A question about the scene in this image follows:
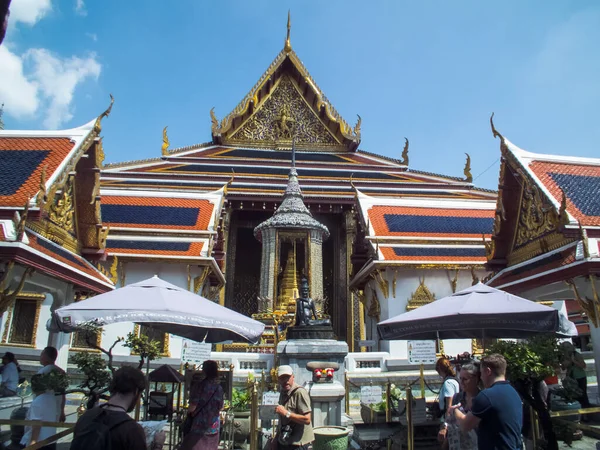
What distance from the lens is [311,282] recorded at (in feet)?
37.1

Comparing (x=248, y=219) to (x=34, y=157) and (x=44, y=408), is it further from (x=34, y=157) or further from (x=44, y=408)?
(x=44, y=408)

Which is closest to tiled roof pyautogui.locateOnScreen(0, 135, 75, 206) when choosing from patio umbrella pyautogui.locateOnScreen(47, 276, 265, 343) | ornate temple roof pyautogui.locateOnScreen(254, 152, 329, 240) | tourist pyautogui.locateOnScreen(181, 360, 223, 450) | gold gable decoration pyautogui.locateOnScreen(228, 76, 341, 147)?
patio umbrella pyautogui.locateOnScreen(47, 276, 265, 343)

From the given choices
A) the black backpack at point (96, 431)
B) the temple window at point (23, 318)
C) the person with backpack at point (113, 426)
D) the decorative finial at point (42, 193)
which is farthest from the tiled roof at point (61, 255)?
the temple window at point (23, 318)

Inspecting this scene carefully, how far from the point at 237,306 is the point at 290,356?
11.3 meters

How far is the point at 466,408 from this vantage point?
10.3ft

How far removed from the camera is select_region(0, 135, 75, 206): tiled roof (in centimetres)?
546

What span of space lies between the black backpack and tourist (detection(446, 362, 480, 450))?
2187mm

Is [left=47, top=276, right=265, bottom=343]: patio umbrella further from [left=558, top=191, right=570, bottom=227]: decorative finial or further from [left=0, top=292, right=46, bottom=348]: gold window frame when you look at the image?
[left=0, top=292, right=46, bottom=348]: gold window frame

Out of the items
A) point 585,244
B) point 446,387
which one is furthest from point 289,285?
point 446,387

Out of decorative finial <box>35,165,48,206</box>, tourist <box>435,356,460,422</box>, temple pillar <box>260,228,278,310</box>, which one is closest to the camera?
tourist <box>435,356,460,422</box>

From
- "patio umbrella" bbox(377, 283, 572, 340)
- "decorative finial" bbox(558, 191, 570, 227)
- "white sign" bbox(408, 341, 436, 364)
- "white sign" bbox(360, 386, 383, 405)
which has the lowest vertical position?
"white sign" bbox(360, 386, 383, 405)

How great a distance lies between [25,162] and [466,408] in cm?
623

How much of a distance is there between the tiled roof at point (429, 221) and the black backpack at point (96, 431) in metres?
10.1

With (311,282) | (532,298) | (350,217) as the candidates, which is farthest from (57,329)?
Answer: (350,217)
